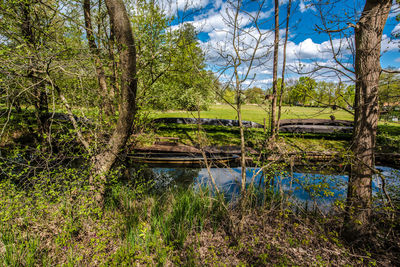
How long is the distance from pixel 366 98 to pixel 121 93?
4225mm

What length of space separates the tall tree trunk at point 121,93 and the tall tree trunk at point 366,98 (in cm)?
373

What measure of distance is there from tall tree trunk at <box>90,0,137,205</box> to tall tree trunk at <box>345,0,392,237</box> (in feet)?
12.2

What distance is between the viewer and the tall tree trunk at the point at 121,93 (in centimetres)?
327

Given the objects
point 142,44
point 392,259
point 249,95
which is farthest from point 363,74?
point 142,44

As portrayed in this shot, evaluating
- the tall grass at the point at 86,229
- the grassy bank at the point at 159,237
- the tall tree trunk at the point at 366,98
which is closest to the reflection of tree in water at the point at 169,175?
the tall grass at the point at 86,229

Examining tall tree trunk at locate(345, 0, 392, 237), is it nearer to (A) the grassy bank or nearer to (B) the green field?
(B) the green field

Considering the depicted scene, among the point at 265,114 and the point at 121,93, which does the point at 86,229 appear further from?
the point at 265,114

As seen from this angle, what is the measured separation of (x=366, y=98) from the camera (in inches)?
115

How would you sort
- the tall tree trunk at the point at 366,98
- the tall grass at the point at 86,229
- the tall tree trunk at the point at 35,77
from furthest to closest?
the tall tree trunk at the point at 35,77, the tall tree trunk at the point at 366,98, the tall grass at the point at 86,229

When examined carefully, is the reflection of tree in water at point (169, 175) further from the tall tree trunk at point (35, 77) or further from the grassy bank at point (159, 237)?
the tall tree trunk at point (35, 77)

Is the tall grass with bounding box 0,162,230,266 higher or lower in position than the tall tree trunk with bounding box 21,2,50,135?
lower

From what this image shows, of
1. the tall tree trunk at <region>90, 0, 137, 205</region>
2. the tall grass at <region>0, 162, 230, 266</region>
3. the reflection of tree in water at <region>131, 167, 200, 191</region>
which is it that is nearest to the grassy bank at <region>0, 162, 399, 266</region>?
the tall grass at <region>0, 162, 230, 266</region>

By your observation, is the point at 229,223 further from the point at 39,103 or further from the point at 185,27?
the point at 39,103

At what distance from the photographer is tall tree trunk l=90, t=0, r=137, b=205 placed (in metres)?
3.27
